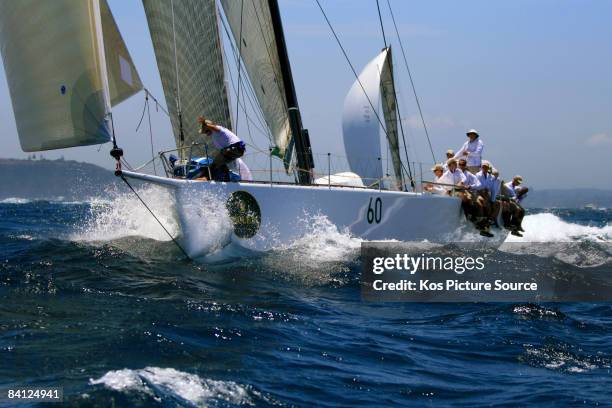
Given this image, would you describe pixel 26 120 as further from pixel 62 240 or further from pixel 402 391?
pixel 402 391

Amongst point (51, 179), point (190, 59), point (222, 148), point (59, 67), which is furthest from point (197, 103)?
point (51, 179)

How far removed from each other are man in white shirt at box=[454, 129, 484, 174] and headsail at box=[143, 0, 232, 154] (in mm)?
4937

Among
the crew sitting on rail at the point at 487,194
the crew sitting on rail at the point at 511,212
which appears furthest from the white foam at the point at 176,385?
the crew sitting on rail at the point at 511,212

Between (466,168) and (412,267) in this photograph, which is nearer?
(412,267)

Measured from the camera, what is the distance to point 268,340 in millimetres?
6328

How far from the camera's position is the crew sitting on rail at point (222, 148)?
35.4 feet

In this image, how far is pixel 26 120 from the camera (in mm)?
9688

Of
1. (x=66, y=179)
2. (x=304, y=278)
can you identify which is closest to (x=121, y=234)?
(x=304, y=278)

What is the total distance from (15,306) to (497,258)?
8.45m

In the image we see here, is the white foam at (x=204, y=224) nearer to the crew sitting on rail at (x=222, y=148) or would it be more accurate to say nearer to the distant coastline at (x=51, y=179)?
the crew sitting on rail at (x=222, y=148)

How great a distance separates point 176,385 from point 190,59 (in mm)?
8224

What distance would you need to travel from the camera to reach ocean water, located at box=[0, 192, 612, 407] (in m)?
5.07

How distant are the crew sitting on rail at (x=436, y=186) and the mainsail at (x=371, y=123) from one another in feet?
16.9

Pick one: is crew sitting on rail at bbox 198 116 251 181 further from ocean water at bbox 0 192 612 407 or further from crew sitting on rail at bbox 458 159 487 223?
crew sitting on rail at bbox 458 159 487 223
